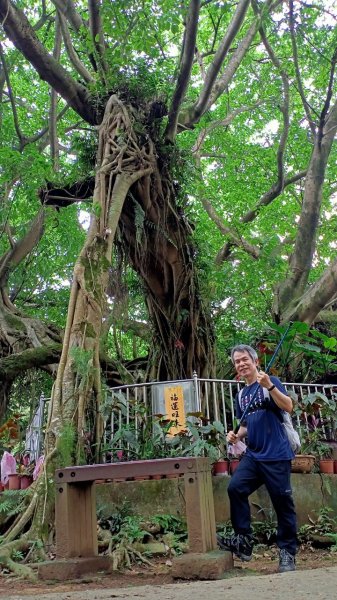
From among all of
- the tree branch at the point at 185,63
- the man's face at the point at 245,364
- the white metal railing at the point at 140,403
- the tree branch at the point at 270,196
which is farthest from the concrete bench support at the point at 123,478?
the tree branch at the point at 270,196

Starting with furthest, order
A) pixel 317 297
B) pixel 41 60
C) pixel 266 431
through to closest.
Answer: pixel 317 297
pixel 41 60
pixel 266 431

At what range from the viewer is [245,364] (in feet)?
11.8

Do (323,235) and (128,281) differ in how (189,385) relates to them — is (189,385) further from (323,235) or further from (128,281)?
(323,235)

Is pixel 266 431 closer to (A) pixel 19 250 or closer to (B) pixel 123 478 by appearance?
(B) pixel 123 478

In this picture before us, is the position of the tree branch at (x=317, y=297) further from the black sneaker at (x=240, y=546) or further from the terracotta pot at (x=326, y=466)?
the black sneaker at (x=240, y=546)

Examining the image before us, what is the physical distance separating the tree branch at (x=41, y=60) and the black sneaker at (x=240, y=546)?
16.3 ft

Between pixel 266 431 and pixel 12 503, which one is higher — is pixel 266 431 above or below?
above

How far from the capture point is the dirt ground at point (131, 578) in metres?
3.06

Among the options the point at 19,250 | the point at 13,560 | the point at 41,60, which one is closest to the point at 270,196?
the point at 19,250

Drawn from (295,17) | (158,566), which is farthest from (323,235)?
(158,566)

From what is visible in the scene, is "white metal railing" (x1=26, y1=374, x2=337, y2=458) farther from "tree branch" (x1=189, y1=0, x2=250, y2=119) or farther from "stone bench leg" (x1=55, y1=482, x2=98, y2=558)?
"tree branch" (x1=189, y1=0, x2=250, y2=119)

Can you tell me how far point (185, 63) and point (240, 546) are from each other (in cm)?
452

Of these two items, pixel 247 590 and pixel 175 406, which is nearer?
pixel 247 590

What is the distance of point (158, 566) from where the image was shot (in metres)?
4.05
